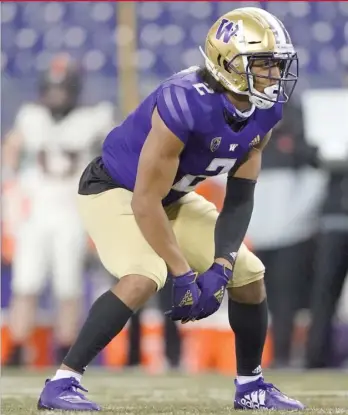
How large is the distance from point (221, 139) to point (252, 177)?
0.31m

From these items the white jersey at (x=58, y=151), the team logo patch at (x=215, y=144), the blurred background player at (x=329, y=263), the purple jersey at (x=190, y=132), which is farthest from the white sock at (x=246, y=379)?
the white jersey at (x=58, y=151)

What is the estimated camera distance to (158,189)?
3.71 m

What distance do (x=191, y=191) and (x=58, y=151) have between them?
343 cm

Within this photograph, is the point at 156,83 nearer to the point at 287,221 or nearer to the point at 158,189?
the point at 287,221

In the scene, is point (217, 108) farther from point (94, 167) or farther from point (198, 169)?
point (94, 167)

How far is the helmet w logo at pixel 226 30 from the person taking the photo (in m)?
3.84

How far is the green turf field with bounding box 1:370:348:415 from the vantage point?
404cm

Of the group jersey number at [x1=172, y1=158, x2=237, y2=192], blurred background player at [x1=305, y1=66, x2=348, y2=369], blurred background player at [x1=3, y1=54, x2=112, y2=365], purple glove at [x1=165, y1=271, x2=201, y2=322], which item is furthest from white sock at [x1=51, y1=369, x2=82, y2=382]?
blurred background player at [x1=3, y1=54, x2=112, y2=365]

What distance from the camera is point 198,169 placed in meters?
3.88

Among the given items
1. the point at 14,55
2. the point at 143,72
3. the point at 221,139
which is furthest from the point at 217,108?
the point at 14,55

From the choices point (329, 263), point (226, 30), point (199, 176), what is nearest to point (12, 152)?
point (329, 263)

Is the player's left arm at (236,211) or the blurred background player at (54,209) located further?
the blurred background player at (54,209)

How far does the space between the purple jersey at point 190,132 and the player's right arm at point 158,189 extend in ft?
0.13

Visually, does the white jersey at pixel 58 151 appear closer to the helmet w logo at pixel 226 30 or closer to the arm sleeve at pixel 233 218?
the arm sleeve at pixel 233 218
